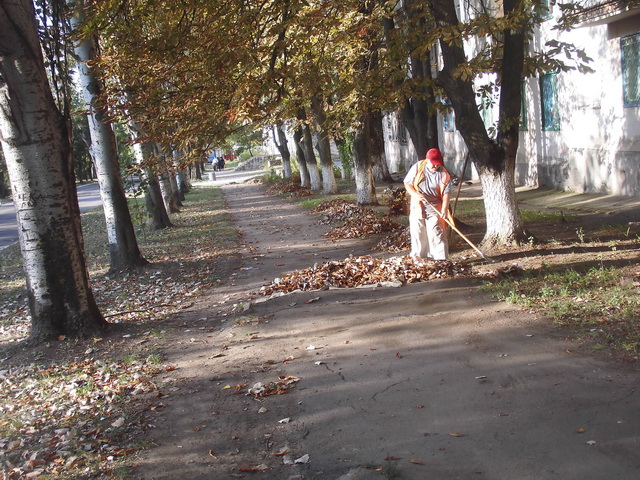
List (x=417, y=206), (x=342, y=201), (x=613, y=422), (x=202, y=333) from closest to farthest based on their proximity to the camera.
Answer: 1. (x=613, y=422)
2. (x=202, y=333)
3. (x=417, y=206)
4. (x=342, y=201)

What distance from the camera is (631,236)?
11.1 m

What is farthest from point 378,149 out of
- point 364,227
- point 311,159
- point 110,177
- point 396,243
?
point 110,177

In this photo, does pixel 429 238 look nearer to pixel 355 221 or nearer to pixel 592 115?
pixel 355 221

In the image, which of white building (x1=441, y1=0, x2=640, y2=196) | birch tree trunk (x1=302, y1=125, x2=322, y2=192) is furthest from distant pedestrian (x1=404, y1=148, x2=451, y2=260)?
birch tree trunk (x1=302, y1=125, x2=322, y2=192)

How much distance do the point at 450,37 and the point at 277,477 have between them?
628 centimetres

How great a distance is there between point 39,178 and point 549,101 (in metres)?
15.5

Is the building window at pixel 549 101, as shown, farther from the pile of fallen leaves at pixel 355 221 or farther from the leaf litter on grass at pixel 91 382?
the leaf litter on grass at pixel 91 382

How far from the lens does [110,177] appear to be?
479 inches

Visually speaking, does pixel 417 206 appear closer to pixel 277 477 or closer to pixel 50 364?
pixel 50 364

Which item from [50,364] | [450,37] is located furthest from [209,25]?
[50,364]

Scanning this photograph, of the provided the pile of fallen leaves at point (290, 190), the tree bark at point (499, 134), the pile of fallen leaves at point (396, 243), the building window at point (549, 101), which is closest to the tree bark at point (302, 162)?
the pile of fallen leaves at point (290, 190)

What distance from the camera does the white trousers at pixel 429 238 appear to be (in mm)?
9555

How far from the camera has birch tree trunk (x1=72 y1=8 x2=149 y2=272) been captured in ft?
37.7

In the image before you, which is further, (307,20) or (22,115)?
(307,20)
